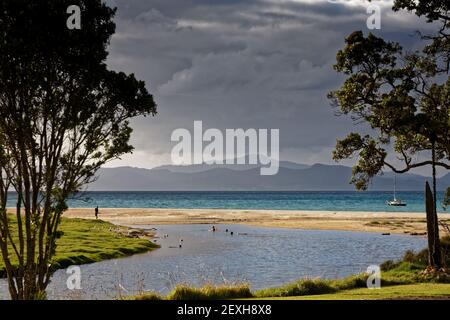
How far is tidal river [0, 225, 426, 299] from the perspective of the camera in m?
40.3

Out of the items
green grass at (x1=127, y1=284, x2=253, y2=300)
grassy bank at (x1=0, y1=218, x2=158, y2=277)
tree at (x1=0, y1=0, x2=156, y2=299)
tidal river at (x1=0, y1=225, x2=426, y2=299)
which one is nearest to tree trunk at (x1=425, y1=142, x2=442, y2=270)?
tidal river at (x1=0, y1=225, x2=426, y2=299)

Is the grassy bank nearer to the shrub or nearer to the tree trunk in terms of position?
the shrub

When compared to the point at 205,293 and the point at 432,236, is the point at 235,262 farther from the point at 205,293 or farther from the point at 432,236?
the point at 205,293

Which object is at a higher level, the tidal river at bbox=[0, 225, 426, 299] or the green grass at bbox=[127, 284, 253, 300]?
the green grass at bbox=[127, 284, 253, 300]

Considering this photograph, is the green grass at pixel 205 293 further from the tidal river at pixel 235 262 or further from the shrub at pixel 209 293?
the tidal river at pixel 235 262

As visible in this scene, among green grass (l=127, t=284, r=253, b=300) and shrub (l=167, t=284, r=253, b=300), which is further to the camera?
shrub (l=167, t=284, r=253, b=300)

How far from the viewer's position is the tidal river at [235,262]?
40.3 metres

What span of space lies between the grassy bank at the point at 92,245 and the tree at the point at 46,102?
24.2 metres

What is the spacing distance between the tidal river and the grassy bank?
2062mm

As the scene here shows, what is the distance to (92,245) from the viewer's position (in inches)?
2474

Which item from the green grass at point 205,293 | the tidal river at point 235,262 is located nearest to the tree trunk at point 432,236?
the tidal river at point 235,262

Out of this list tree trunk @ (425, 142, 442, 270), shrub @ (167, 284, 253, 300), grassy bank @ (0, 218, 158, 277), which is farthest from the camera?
grassy bank @ (0, 218, 158, 277)
